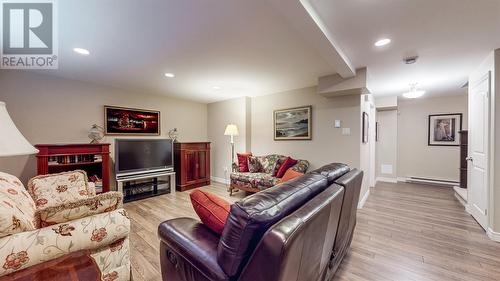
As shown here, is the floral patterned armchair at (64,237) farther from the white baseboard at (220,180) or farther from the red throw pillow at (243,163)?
the white baseboard at (220,180)

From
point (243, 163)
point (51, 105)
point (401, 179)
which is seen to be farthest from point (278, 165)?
point (51, 105)

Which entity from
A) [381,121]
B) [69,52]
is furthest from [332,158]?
[69,52]

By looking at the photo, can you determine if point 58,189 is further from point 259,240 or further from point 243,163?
point 243,163

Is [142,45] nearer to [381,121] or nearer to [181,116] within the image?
[181,116]

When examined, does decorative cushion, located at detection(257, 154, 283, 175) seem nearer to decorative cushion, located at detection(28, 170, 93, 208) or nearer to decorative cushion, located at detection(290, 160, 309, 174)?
decorative cushion, located at detection(290, 160, 309, 174)

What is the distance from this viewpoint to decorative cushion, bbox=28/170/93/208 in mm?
2029

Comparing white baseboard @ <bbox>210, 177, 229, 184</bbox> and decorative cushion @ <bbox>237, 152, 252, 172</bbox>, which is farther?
white baseboard @ <bbox>210, 177, 229, 184</bbox>

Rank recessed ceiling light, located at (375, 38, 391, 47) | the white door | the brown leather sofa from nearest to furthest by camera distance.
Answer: the brown leather sofa
recessed ceiling light, located at (375, 38, 391, 47)
the white door

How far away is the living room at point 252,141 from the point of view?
42.0 inches

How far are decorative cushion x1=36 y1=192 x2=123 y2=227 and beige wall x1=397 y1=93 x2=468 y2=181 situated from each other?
21.3 ft

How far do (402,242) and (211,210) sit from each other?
2.36 m

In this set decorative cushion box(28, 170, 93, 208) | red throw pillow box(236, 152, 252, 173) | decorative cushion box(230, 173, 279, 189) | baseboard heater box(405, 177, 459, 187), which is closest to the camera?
decorative cushion box(28, 170, 93, 208)

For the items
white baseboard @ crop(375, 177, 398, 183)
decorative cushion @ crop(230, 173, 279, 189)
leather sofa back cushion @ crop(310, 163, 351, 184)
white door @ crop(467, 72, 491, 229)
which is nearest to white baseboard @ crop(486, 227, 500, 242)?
white door @ crop(467, 72, 491, 229)

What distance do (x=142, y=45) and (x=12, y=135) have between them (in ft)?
5.58
